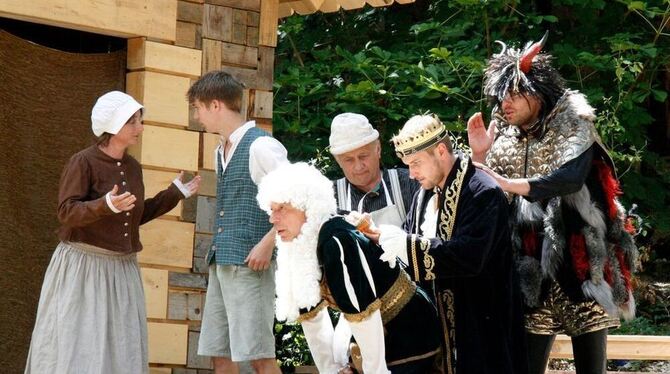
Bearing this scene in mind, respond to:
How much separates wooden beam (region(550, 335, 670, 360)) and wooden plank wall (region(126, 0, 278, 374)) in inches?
89.1

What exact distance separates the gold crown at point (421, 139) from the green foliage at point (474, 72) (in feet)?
13.2

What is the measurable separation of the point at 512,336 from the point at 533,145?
39.0 inches

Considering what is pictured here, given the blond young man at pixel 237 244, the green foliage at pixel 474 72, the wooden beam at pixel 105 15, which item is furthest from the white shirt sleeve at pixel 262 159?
the green foliage at pixel 474 72

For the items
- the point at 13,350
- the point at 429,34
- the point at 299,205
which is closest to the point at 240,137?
the point at 299,205

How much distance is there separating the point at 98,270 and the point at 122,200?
0.47m

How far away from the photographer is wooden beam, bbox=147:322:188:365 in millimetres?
6906

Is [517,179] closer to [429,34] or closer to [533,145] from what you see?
[533,145]

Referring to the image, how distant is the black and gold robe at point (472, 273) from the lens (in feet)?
17.3

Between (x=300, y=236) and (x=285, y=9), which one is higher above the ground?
(x=285, y=9)

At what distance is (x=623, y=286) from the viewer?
5.93m

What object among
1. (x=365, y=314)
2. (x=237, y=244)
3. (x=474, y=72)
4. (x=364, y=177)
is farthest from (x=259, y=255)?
(x=474, y=72)

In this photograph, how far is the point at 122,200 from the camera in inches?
233

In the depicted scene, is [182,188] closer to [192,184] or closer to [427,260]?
[192,184]

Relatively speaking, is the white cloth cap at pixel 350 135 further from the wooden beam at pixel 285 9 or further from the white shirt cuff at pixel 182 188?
the wooden beam at pixel 285 9
